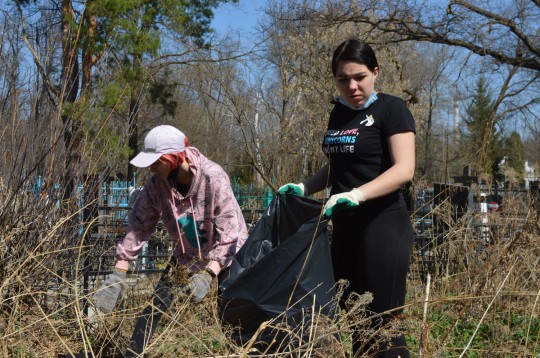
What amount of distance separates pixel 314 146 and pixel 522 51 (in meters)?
5.51

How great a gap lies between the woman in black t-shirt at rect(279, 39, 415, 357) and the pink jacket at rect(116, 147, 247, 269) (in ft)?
1.80

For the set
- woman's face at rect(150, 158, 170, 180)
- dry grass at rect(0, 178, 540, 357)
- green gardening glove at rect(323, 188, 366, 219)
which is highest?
woman's face at rect(150, 158, 170, 180)

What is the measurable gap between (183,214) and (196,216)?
68 millimetres

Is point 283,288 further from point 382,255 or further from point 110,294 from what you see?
point 110,294

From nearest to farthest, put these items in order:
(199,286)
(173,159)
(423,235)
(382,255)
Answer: (382,255) → (199,286) → (173,159) → (423,235)

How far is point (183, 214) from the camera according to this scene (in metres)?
3.11

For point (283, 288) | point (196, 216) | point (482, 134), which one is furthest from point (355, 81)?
point (482, 134)

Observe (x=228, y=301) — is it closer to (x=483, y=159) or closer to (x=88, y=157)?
(x=88, y=157)

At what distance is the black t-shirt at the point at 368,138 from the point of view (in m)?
2.62

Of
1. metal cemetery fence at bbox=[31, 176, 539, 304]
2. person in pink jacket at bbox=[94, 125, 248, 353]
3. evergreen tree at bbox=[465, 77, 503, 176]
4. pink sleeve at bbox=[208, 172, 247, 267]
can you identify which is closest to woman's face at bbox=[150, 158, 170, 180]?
person in pink jacket at bbox=[94, 125, 248, 353]

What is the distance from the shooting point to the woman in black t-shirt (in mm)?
2615

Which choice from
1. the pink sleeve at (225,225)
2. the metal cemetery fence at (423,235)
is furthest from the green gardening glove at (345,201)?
the metal cemetery fence at (423,235)

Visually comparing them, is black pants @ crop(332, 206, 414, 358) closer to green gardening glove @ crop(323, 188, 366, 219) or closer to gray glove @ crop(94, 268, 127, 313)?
green gardening glove @ crop(323, 188, 366, 219)

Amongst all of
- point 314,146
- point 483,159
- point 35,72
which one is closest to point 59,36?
point 35,72
